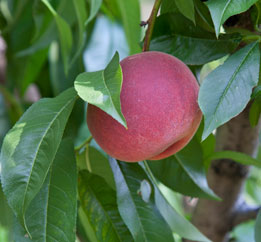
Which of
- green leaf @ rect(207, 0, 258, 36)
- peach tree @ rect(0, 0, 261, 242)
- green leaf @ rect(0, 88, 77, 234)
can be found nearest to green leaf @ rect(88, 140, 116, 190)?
peach tree @ rect(0, 0, 261, 242)

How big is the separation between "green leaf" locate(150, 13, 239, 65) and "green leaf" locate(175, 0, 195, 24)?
48mm

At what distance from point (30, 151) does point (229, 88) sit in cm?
23

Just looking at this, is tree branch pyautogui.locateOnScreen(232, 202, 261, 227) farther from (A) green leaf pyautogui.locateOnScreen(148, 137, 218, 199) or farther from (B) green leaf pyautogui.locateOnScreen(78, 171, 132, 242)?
(B) green leaf pyautogui.locateOnScreen(78, 171, 132, 242)

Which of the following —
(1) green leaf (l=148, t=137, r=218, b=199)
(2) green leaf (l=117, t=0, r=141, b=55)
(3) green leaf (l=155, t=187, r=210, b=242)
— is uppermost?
(2) green leaf (l=117, t=0, r=141, b=55)

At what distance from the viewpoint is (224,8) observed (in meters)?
0.56

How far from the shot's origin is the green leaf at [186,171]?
0.80m

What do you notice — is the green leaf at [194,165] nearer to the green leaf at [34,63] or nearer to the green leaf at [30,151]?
the green leaf at [30,151]

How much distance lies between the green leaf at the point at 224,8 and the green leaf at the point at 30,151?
7.5 inches

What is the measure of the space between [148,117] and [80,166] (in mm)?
258

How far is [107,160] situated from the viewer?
0.81m

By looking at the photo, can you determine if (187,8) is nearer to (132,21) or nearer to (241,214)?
(132,21)

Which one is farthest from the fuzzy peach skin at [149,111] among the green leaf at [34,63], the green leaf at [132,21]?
the green leaf at [34,63]

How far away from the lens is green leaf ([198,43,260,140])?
543mm

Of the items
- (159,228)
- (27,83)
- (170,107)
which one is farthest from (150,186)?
(27,83)
